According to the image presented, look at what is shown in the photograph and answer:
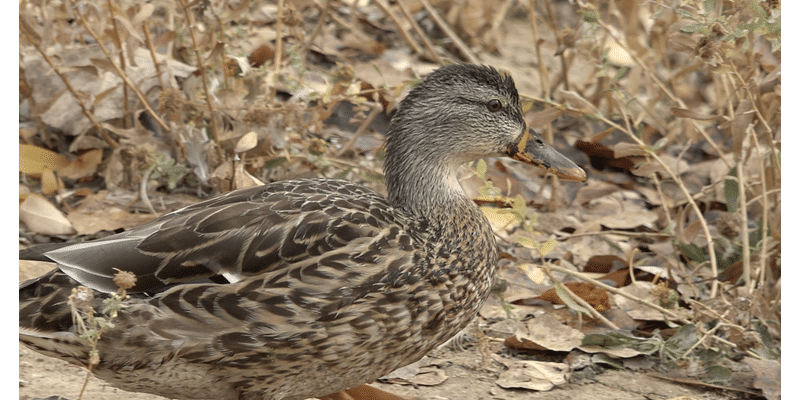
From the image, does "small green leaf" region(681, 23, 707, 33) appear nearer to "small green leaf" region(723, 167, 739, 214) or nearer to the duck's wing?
"small green leaf" region(723, 167, 739, 214)

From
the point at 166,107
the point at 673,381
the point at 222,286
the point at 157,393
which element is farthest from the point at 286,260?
the point at 673,381

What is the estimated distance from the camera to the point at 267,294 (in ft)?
9.79

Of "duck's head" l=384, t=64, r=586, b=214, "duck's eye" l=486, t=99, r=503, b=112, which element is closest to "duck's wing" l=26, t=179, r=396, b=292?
"duck's head" l=384, t=64, r=586, b=214

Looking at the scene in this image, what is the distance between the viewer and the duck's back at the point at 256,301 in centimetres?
296

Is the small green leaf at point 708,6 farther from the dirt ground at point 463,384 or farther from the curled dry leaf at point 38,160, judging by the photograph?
the curled dry leaf at point 38,160

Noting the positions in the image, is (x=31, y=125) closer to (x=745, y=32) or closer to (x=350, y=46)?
(x=350, y=46)

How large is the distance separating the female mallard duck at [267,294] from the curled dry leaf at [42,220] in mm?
1207

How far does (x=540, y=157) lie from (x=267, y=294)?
4.08 ft

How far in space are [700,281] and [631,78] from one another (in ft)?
6.62

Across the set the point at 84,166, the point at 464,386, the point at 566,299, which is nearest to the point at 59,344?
the point at 464,386

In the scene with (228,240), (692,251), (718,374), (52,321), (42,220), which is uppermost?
(228,240)

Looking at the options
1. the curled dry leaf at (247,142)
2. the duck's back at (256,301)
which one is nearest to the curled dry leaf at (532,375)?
the duck's back at (256,301)

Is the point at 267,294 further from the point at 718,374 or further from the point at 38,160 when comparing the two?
the point at 38,160

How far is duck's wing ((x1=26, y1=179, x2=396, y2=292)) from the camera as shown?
3008 millimetres
